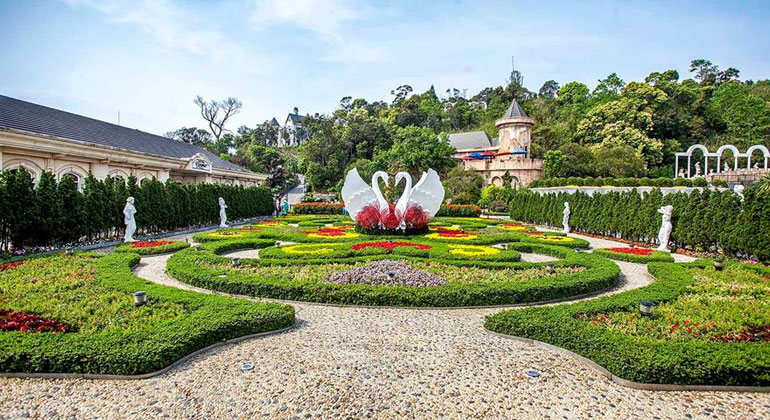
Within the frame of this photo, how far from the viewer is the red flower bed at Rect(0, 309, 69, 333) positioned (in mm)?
5332

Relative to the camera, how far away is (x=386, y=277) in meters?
8.33

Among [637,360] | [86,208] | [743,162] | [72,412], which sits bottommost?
[72,412]

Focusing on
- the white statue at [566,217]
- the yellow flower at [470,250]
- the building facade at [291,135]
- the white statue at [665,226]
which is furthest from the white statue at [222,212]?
→ the building facade at [291,135]

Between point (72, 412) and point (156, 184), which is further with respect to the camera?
point (156, 184)

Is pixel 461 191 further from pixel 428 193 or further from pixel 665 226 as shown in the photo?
pixel 665 226

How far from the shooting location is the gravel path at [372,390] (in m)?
3.80

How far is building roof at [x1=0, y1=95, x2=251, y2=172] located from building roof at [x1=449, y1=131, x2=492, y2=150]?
3852cm

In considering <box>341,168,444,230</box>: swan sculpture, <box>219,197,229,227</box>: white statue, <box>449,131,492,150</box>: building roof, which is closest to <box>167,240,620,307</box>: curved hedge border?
<box>341,168,444,230</box>: swan sculpture

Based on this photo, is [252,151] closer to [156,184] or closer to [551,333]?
[156,184]

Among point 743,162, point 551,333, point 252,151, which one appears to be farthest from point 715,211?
point 252,151

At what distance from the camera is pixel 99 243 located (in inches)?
599

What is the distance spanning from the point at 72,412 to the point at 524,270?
860cm

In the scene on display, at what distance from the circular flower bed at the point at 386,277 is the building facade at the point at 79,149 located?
1173 centimetres

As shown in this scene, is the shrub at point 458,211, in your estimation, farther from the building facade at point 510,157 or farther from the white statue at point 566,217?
the building facade at point 510,157
